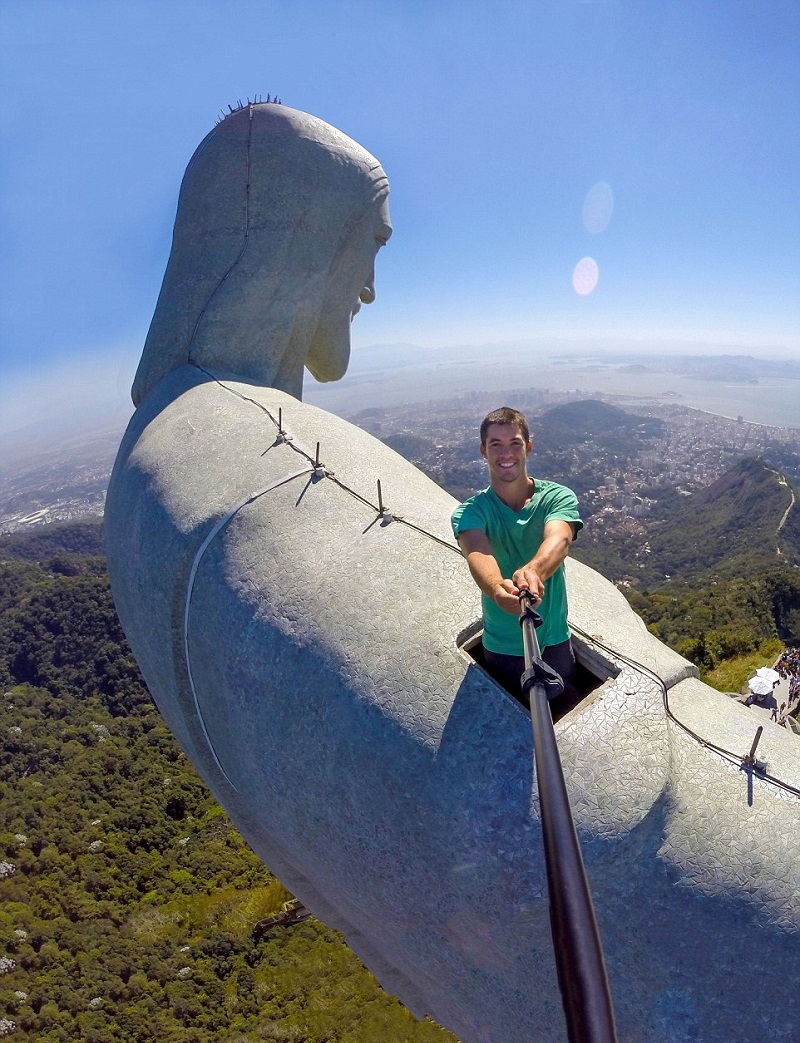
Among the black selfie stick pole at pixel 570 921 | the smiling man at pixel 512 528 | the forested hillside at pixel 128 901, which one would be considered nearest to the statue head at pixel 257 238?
the smiling man at pixel 512 528

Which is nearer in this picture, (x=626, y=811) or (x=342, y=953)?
(x=626, y=811)

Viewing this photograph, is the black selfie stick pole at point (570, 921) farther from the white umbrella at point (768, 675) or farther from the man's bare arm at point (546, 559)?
the white umbrella at point (768, 675)

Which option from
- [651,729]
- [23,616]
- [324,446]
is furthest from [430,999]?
[23,616]

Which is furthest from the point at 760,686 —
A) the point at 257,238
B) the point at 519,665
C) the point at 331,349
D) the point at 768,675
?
the point at 257,238

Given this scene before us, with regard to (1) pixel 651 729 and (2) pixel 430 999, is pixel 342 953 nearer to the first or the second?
(2) pixel 430 999

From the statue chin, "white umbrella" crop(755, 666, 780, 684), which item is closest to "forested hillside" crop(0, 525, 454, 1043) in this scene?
"white umbrella" crop(755, 666, 780, 684)

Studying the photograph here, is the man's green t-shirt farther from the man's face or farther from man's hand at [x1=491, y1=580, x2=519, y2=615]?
man's hand at [x1=491, y1=580, x2=519, y2=615]
